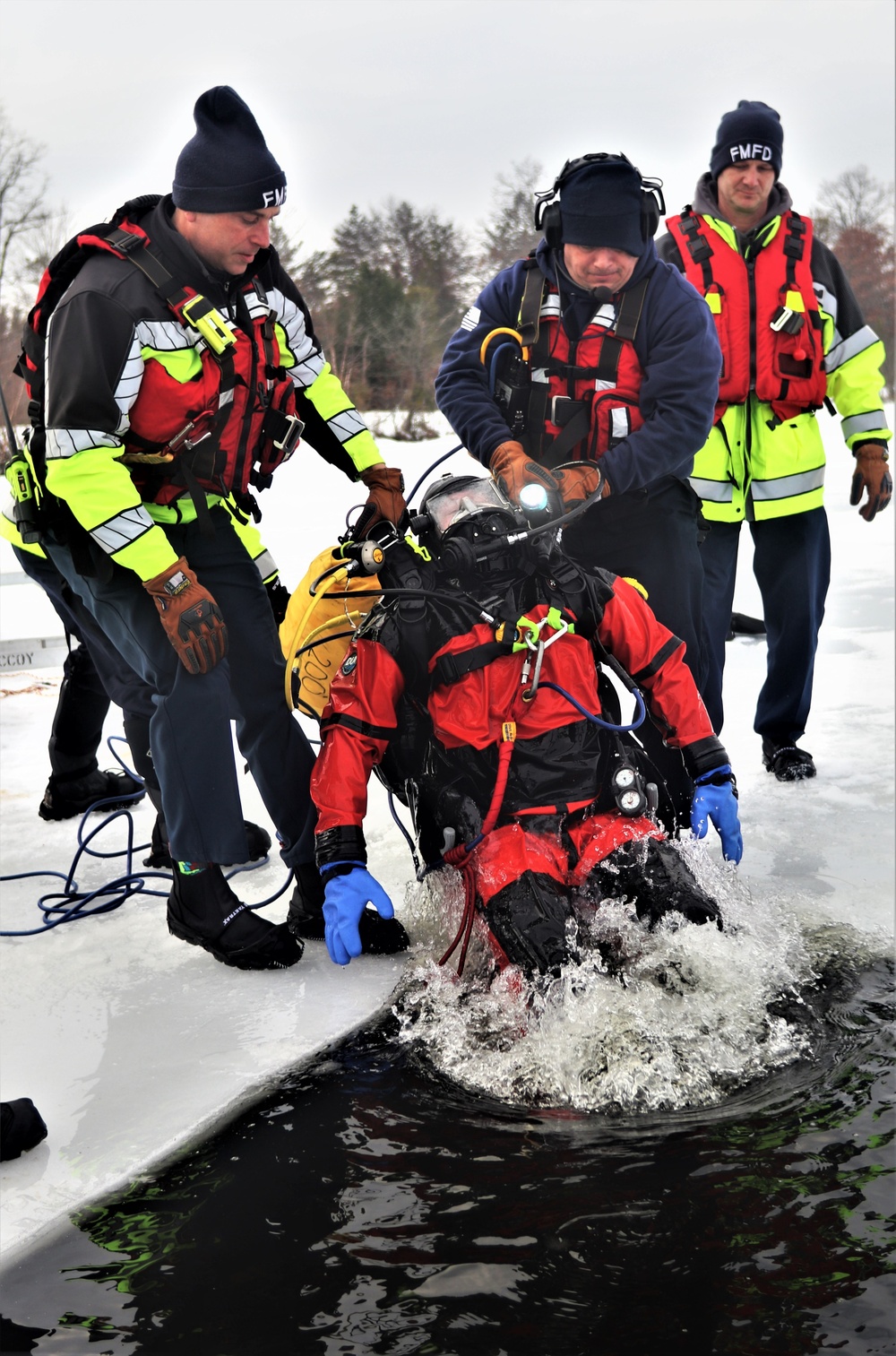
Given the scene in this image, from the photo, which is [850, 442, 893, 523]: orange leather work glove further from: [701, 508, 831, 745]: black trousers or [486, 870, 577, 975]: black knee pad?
[486, 870, 577, 975]: black knee pad

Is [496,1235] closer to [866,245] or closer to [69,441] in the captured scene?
[69,441]

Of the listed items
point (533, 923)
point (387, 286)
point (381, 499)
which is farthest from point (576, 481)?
point (387, 286)

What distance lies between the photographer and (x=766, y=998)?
268 cm

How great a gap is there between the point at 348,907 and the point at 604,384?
165 cm

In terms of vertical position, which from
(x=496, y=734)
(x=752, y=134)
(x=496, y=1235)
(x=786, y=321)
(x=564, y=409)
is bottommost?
(x=496, y=1235)

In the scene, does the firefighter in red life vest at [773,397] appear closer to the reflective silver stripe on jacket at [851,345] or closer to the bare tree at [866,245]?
the reflective silver stripe on jacket at [851,345]

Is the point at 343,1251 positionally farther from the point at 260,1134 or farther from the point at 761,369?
the point at 761,369

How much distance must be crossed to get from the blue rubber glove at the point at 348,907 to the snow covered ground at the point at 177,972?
24cm

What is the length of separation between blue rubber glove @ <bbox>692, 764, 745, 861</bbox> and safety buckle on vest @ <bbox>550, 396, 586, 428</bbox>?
1087 mm

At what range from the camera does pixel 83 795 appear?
4246 mm

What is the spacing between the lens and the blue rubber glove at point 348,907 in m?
2.66

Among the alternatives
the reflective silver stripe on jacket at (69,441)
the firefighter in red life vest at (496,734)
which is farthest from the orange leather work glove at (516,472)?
the reflective silver stripe on jacket at (69,441)

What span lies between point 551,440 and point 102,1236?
2336mm

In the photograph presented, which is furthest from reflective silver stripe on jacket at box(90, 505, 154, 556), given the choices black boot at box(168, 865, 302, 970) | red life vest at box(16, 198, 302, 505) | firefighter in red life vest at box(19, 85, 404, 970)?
black boot at box(168, 865, 302, 970)
